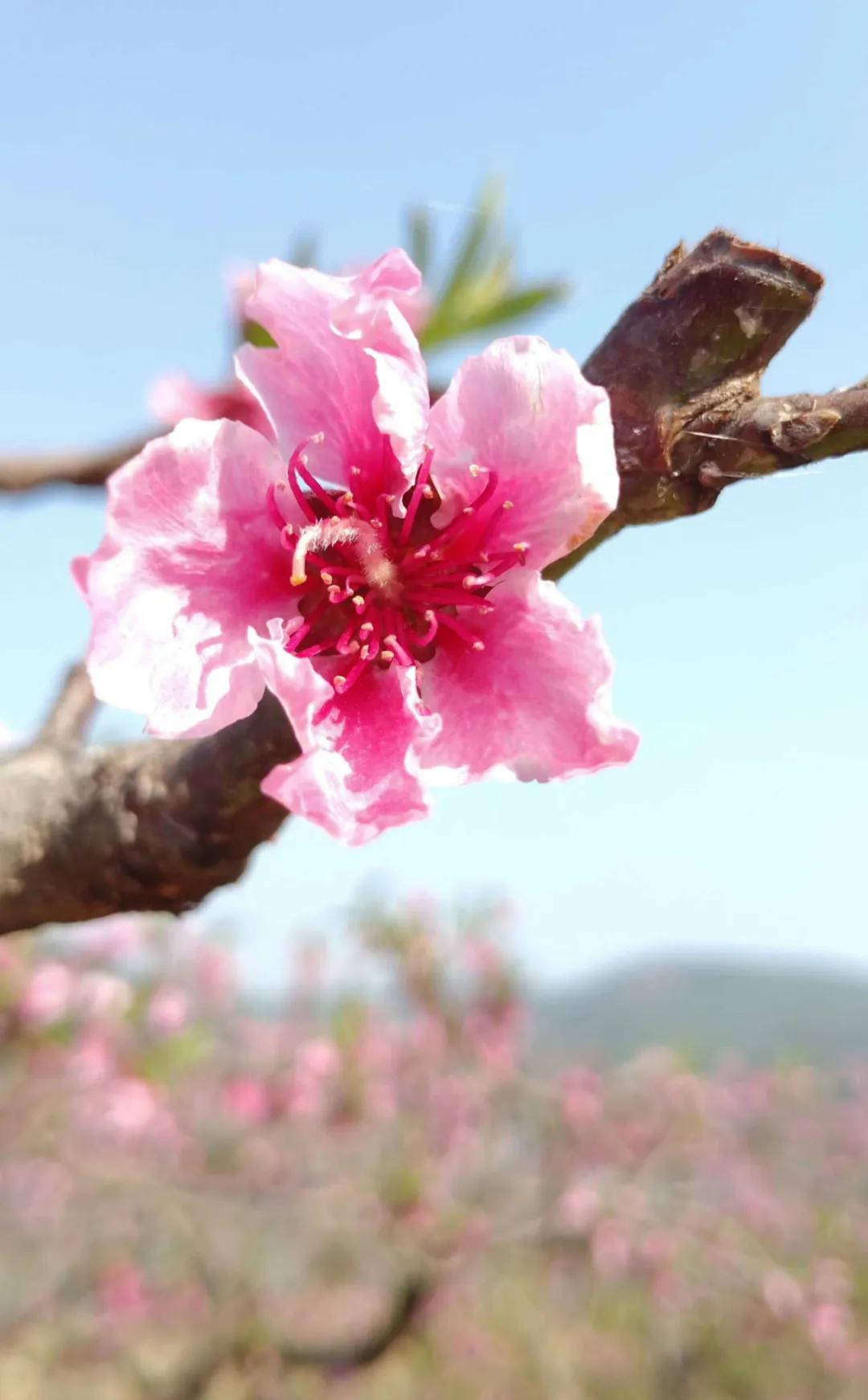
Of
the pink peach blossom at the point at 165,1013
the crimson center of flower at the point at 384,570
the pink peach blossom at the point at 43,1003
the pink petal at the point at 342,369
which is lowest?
the pink peach blossom at the point at 165,1013

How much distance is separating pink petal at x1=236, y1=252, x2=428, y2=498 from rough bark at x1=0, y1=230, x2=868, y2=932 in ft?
0.44

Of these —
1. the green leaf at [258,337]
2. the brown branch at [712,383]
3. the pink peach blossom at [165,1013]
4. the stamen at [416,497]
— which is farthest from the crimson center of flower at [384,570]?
the pink peach blossom at [165,1013]

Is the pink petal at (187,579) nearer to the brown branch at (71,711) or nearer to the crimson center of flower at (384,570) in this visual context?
the crimson center of flower at (384,570)

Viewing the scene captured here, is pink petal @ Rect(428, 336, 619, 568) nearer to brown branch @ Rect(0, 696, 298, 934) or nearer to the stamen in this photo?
the stamen

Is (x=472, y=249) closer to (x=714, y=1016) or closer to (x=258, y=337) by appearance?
(x=258, y=337)

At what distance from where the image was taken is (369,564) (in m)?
0.75

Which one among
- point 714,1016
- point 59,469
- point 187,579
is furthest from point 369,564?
point 714,1016

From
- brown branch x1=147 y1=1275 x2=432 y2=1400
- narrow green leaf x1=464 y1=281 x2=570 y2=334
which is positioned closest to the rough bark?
narrow green leaf x1=464 y1=281 x2=570 y2=334

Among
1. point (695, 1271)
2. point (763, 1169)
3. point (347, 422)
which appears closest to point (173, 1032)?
point (695, 1271)

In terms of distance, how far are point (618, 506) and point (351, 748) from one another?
25 cm

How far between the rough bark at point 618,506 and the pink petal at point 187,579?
86 millimetres

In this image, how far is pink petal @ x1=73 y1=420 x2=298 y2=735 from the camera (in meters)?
0.67

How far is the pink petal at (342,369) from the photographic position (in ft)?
2.16

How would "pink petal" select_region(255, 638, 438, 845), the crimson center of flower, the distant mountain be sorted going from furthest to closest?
the distant mountain → the crimson center of flower → "pink petal" select_region(255, 638, 438, 845)
